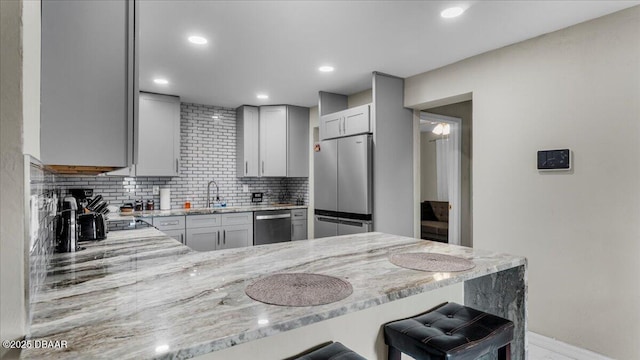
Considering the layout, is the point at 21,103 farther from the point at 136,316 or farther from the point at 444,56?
the point at 444,56

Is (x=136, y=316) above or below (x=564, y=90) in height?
below

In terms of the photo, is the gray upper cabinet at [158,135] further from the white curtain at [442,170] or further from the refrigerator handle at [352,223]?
the white curtain at [442,170]

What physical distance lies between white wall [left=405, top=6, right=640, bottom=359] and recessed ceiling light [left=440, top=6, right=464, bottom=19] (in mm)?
878

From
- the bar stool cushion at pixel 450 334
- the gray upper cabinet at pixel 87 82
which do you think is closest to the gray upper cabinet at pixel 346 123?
the bar stool cushion at pixel 450 334

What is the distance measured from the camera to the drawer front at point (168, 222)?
401 cm

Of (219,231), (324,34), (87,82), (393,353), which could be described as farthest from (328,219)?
(87,82)

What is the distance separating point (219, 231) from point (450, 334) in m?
3.62

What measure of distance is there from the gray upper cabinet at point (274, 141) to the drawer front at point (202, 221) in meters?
1.14

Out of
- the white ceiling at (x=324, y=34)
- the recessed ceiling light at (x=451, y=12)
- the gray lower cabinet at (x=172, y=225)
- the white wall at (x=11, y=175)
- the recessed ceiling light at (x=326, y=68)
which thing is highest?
the recessed ceiling light at (x=326, y=68)

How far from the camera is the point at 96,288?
1.10 metres

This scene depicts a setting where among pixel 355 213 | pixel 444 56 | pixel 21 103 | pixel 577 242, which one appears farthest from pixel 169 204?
pixel 577 242

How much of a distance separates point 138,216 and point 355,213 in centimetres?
255

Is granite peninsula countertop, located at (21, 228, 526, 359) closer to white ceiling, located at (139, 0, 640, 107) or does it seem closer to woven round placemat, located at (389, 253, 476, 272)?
woven round placemat, located at (389, 253, 476, 272)

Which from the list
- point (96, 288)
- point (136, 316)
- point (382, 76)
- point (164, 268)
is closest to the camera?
point (136, 316)
